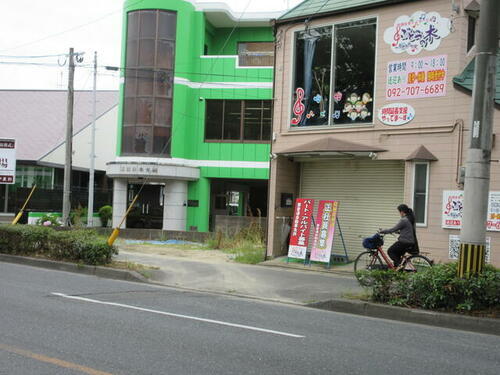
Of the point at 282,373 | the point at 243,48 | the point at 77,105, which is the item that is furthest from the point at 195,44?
the point at 282,373

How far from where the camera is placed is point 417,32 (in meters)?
13.7

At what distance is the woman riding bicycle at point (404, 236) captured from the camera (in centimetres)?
1205

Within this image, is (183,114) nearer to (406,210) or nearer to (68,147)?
(68,147)

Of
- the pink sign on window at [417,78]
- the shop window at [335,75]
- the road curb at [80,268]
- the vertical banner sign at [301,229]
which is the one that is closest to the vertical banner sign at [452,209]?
the pink sign on window at [417,78]

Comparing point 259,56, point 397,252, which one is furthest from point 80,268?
point 259,56

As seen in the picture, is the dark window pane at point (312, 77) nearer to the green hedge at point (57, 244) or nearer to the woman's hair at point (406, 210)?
the woman's hair at point (406, 210)

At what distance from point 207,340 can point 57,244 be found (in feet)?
28.4

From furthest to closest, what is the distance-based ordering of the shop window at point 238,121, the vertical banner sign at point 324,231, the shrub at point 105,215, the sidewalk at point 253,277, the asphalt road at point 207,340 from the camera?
the shrub at point 105,215 → the shop window at point 238,121 → the vertical banner sign at point 324,231 → the sidewalk at point 253,277 → the asphalt road at point 207,340

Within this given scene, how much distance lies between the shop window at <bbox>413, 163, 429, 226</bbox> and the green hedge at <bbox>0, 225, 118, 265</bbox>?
7449mm

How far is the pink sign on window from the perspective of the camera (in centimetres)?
1332

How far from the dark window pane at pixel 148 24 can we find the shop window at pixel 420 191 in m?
17.2

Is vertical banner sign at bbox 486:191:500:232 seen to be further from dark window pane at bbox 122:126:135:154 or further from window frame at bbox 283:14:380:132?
dark window pane at bbox 122:126:135:154

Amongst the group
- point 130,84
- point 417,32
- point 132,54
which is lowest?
point 417,32

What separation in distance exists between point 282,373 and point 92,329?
9.17 feet
